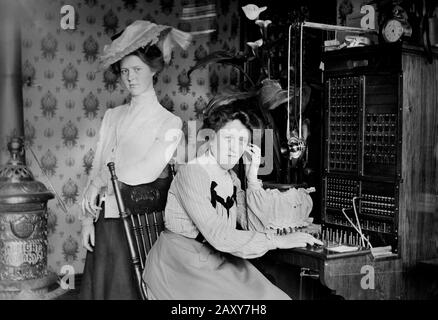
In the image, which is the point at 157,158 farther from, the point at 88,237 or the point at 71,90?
the point at 71,90

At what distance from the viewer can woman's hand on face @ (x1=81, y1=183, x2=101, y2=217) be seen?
124 inches

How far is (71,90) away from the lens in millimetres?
4918

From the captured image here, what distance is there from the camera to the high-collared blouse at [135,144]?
3.18 m

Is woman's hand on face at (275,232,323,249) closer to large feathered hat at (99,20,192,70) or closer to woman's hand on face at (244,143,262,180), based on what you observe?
woman's hand on face at (244,143,262,180)

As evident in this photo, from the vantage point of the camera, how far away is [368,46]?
3.22m

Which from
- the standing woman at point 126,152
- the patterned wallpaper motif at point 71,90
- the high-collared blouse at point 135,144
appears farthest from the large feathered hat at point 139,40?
the patterned wallpaper motif at point 71,90

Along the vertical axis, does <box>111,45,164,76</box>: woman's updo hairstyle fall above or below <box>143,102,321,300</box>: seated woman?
above

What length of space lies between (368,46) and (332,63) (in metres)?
0.27

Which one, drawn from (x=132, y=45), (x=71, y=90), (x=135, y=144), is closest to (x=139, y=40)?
(x=132, y=45)

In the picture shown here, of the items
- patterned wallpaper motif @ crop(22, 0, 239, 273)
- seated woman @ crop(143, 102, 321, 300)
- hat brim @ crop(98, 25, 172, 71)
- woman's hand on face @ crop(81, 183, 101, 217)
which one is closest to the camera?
seated woman @ crop(143, 102, 321, 300)

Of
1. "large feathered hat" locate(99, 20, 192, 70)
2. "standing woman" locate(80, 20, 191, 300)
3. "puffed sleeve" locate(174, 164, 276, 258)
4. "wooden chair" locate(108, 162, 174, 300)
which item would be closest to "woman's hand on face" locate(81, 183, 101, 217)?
"standing woman" locate(80, 20, 191, 300)

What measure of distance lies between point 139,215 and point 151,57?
897 mm

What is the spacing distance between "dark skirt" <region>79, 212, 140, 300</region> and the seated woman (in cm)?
26
